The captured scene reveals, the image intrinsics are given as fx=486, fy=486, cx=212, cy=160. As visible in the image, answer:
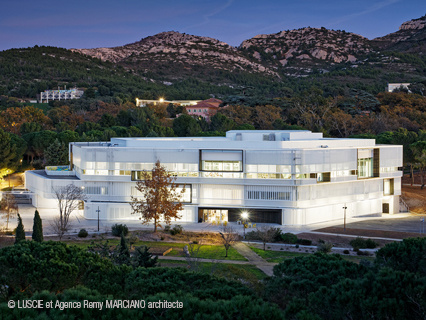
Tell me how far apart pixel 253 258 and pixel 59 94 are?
375ft

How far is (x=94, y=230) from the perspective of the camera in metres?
49.3

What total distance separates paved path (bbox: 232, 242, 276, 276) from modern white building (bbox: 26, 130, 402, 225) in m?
8.69

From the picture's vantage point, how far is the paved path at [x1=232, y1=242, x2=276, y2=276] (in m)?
36.3

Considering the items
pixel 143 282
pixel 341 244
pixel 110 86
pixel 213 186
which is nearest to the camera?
pixel 143 282

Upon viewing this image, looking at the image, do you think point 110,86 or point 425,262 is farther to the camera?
point 110,86

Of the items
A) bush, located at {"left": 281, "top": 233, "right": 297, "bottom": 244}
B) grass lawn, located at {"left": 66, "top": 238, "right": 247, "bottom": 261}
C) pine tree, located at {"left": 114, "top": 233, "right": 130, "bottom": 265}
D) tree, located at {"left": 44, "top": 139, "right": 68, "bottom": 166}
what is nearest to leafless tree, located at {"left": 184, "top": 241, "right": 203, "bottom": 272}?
grass lawn, located at {"left": 66, "top": 238, "right": 247, "bottom": 261}

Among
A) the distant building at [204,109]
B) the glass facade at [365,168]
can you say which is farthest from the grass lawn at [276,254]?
the distant building at [204,109]

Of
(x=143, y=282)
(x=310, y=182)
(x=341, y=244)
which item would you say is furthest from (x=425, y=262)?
(x=310, y=182)

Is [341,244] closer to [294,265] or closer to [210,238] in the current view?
[210,238]

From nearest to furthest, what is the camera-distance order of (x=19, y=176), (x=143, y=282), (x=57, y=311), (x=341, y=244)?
(x=57, y=311), (x=143, y=282), (x=341, y=244), (x=19, y=176)

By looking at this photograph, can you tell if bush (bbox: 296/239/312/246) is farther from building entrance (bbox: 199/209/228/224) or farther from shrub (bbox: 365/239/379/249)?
building entrance (bbox: 199/209/228/224)

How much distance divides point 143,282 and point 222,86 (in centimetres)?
17286

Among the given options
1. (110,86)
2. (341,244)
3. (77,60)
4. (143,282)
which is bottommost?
(341,244)

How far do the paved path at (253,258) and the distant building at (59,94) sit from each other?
10706cm
